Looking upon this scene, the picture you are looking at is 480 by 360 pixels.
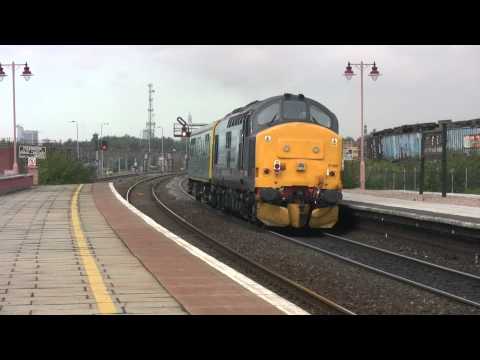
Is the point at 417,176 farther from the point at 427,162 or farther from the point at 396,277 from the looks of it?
the point at 396,277

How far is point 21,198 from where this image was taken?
30266 millimetres

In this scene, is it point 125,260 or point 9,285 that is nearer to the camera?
point 9,285

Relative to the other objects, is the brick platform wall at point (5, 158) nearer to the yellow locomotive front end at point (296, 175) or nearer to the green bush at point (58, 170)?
the green bush at point (58, 170)

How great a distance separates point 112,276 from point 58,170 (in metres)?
44.1

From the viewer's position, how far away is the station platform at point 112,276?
7.68 m

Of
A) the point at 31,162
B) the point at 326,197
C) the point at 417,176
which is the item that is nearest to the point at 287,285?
the point at 326,197

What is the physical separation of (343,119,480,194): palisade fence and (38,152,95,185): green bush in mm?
21544

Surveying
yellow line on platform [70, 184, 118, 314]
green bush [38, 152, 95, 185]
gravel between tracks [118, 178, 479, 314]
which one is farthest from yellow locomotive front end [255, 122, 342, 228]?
green bush [38, 152, 95, 185]

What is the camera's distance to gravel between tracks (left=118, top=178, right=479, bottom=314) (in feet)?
31.1

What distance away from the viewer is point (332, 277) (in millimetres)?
12094

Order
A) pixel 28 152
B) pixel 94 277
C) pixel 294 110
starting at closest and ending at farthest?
1. pixel 94 277
2. pixel 294 110
3. pixel 28 152

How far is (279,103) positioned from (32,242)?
813 centimetres

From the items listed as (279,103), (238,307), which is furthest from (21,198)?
(238,307)
